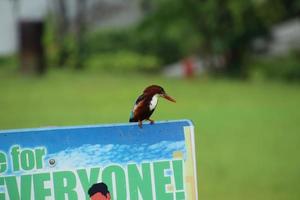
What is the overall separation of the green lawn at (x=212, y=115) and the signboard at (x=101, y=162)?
1.40 metres

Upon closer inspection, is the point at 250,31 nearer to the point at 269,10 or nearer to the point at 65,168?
the point at 269,10

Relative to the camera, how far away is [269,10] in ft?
10.7

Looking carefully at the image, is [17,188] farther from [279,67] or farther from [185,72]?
[279,67]

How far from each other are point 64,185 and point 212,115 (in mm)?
1982

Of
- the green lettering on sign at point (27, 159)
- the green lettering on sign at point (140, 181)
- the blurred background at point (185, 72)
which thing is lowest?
the green lettering on sign at point (140, 181)

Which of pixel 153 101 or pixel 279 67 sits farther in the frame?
pixel 279 67

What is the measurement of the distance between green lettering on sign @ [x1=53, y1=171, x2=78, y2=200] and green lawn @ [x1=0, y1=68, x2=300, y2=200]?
4.88 feet

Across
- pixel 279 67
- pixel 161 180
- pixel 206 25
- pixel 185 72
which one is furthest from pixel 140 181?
pixel 279 67

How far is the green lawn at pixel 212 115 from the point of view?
8.93 ft

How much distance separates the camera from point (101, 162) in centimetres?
115

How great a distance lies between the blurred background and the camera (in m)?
2.80

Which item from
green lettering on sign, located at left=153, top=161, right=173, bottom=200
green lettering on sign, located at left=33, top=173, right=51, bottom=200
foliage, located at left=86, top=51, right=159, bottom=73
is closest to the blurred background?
foliage, located at left=86, top=51, right=159, bottom=73

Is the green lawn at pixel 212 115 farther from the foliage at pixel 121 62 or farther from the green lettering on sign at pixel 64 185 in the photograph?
the green lettering on sign at pixel 64 185

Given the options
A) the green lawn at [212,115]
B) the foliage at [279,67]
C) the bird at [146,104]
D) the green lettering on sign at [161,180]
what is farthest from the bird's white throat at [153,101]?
the foliage at [279,67]
